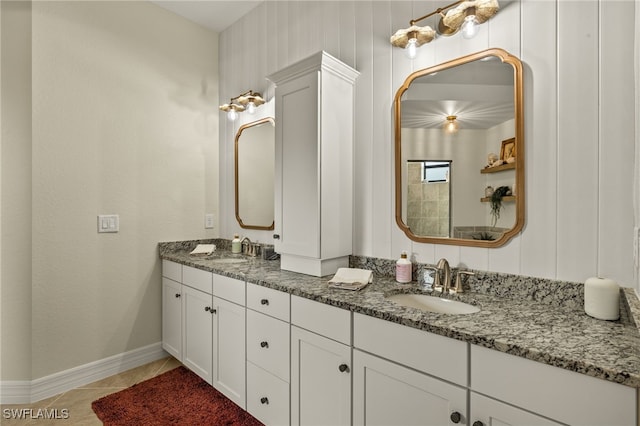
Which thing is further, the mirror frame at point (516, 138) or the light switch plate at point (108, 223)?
the light switch plate at point (108, 223)

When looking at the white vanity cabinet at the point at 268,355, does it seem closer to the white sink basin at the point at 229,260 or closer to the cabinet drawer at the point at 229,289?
the cabinet drawer at the point at 229,289

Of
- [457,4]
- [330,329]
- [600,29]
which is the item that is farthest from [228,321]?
[600,29]

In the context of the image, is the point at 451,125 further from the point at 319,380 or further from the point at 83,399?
the point at 83,399

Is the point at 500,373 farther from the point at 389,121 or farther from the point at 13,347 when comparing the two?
the point at 13,347

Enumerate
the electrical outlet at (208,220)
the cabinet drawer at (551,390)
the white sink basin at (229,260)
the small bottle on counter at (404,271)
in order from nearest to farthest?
the cabinet drawer at (551,390)
the small bottle on counter at (404,271)
the white sink basin at (229,260)
the electrical outlet at (208,220)

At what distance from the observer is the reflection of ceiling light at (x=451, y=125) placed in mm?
1682

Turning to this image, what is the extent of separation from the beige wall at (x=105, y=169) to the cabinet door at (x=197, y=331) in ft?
1.65

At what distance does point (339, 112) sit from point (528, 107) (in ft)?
3.16

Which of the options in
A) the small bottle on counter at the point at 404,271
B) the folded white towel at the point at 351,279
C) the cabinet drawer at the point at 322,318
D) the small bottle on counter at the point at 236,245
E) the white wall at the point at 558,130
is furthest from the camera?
the small bottle on counter at the point at 236,245

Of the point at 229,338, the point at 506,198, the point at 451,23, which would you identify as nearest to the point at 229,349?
the point at 229,338

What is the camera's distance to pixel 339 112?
1985 millimetres

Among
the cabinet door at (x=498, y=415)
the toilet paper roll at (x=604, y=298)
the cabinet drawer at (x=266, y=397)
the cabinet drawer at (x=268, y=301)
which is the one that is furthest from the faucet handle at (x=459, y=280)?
the cabinet drawer at (x=266, y=397)

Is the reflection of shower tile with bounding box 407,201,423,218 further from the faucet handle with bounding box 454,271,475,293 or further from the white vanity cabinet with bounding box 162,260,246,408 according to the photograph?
the white vanity cabinet with bounding box 162,260,246,408

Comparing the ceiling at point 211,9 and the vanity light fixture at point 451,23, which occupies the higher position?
the ceiling at point 211,9
